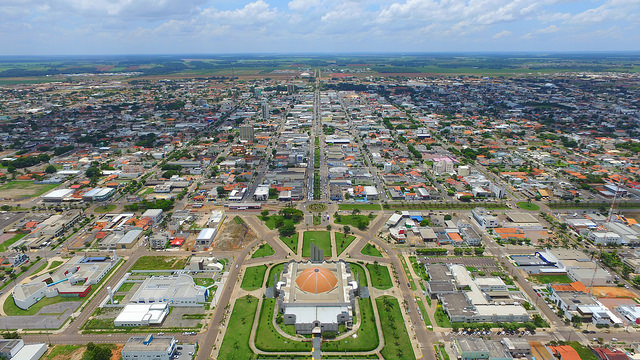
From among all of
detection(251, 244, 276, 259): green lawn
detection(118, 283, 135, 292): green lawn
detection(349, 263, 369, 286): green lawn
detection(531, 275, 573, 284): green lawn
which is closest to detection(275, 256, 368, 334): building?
detection(349, 263, 369, 286): green lawn

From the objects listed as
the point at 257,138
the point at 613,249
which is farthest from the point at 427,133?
the point at 613,249

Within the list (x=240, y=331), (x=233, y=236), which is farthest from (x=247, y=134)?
(x=240, y=331)

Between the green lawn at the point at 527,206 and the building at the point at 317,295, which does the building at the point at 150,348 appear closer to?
the building at the point at 317,295

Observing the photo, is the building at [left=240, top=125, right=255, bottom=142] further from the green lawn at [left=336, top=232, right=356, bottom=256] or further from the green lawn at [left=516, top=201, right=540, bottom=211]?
the green lawn at [left=516, top=201, right=540, bottom=211]

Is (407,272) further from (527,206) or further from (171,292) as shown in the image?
(527,206)

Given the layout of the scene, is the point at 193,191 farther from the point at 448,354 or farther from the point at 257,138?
the point at 448,354

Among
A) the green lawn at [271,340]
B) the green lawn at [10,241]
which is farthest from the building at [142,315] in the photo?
the green lawn at [10,241]
